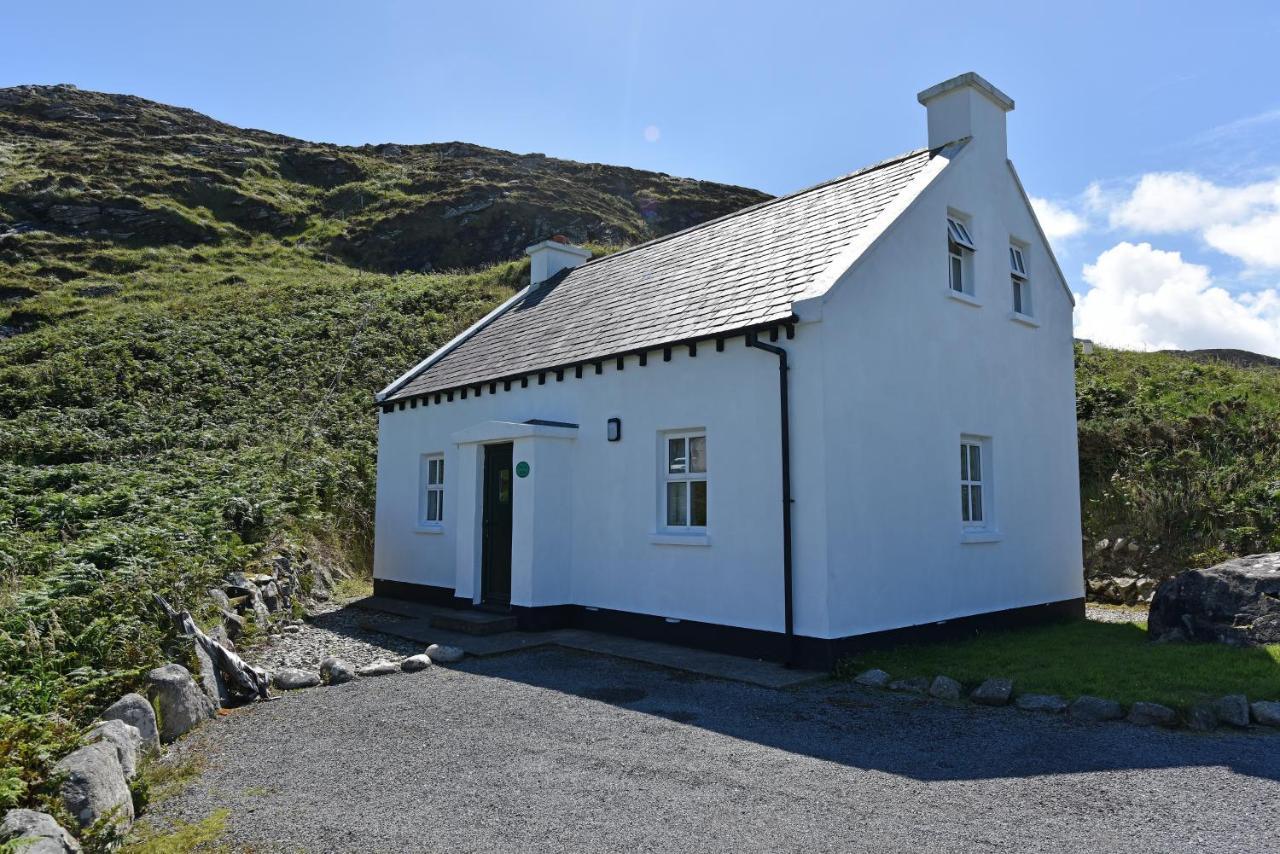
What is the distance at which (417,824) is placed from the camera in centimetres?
462

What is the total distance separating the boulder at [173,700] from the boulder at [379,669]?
2.10 meters

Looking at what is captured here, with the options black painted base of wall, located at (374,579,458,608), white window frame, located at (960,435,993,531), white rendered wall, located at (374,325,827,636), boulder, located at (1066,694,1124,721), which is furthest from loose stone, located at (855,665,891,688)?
black painted base of wall, located at (374,579,458,608)

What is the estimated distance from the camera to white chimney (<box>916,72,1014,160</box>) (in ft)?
38.1

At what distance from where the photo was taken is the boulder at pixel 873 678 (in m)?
7.82

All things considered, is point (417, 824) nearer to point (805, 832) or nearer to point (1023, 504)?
point (805, 832)

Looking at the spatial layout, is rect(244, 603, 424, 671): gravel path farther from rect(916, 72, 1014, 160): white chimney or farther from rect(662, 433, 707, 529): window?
rect(916, 72, 1014, 160): white chimney

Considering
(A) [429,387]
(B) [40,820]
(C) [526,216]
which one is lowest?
(B) [40,820]

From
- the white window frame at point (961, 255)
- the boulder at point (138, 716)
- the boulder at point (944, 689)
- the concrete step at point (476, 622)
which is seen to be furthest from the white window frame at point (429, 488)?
the boulder at point (944, 689)

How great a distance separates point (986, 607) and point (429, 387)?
31.7 ft

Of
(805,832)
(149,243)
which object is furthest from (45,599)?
(149,243)

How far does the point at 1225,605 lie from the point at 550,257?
1349 cm

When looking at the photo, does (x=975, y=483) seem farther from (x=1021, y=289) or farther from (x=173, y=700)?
(x=173, y=700)

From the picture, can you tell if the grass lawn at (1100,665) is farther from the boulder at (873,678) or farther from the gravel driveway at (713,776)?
the gravel driveway at (713,776)

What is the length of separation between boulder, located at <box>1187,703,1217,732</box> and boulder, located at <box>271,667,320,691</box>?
7.87m
